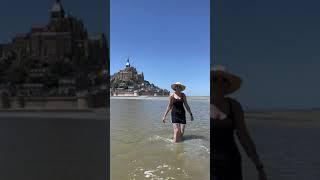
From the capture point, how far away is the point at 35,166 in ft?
7.98

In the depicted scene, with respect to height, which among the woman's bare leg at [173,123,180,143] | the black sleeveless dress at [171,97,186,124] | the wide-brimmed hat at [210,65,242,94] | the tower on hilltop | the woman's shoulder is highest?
the tower on hilltop

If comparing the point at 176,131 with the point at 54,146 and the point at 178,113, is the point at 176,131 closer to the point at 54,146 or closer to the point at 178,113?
the point at 178,113

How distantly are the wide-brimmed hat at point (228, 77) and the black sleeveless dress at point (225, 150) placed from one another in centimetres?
6

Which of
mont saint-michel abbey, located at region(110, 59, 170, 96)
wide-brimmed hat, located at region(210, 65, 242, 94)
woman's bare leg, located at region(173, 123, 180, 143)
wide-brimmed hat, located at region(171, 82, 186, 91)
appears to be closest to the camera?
wide-brimmed hat, located at region(210, 65, 242, 94)

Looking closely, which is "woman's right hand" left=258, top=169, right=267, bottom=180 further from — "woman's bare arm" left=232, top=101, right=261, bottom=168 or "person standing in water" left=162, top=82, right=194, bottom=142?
"person standing in water" left=162, top=82, right=194, bottom=142

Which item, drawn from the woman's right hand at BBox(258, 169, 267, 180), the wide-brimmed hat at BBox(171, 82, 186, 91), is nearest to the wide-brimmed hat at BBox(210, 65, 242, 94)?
the woman's right hand at BBox(258, 169, 267, 180)

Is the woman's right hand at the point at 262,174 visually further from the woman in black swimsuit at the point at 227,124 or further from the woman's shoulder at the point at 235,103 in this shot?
the woman's shoulder at the point at 235,103

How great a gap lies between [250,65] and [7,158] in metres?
1.62

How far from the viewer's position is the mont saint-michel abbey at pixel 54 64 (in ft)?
8.20

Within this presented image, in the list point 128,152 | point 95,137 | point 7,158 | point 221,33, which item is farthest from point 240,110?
point 128,152

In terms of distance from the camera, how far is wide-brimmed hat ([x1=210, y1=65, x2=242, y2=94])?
2.15m

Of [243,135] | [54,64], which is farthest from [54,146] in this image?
[243,135]

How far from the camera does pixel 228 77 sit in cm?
216

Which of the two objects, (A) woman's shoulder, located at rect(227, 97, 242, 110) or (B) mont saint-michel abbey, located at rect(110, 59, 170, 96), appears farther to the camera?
(B) mont saint-michel abbey, located at rect(110, 59, 170, 96)
